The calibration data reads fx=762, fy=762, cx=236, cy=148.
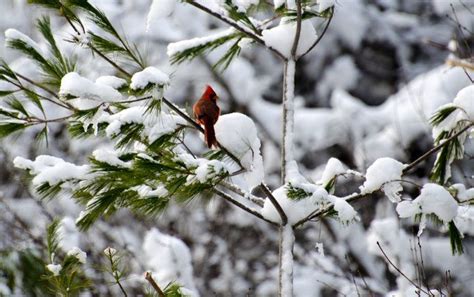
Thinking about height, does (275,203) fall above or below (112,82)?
below

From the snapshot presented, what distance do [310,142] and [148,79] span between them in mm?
6006

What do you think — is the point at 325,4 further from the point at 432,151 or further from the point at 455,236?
the point at 455,236

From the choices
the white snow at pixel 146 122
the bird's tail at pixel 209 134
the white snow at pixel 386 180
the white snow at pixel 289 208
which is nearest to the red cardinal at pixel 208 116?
the bird's tail at pixel 209 134

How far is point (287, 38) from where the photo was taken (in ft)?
11.6

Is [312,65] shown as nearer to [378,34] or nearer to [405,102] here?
[378,34]

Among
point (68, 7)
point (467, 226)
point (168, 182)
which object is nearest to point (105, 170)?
point (168, 182)

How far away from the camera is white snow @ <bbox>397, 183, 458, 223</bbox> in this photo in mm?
2934

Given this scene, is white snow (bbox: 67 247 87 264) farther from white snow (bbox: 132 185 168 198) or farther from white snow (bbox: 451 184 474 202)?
white snow (bbox: 451 184 474 202)

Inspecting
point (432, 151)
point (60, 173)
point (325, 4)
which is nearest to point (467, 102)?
point (432, 151)

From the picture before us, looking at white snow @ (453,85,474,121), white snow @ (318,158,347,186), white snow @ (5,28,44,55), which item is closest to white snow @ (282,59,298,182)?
white snow @ (318,158,347,186)

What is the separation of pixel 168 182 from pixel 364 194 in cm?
80

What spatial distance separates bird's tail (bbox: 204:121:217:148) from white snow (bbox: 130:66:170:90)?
0.35 m

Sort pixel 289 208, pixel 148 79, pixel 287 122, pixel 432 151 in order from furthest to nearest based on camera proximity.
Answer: pixel 287 122 → pixel 289 208 → pixel 432 151 → pixel 148 79

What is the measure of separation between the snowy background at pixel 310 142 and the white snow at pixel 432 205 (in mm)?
2841
